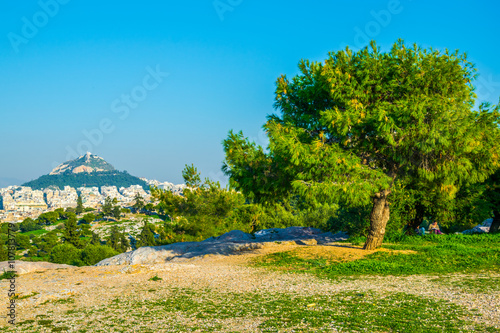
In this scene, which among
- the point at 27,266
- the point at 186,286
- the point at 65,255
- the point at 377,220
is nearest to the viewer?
the point at 186,286

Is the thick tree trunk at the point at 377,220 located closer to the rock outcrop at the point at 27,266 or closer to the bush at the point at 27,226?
the rock outcrop at the point at 27,266

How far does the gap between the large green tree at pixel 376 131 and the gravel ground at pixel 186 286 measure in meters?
3.57

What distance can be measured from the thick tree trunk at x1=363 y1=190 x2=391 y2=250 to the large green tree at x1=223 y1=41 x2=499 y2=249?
262 mm

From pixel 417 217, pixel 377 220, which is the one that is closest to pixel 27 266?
pixel 377 220

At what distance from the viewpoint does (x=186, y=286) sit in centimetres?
1156

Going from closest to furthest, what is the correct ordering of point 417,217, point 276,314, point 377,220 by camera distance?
point 276,314, point 377,220, point 417,217

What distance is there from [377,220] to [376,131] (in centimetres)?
454

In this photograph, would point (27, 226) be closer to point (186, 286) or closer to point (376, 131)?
point (186, 286)

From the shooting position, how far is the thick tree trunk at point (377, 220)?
16531mm

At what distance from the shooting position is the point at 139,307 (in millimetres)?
8953

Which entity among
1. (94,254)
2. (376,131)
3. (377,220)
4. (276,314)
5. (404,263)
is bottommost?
(94,254)

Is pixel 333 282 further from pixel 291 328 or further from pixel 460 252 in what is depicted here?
pixel 460 252

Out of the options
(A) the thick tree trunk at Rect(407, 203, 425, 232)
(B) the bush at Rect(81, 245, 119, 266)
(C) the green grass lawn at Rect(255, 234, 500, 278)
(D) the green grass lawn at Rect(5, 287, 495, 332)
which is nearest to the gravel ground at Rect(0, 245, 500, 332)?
(D) the green grass lawn at Rect(5, 287, 495, 332)

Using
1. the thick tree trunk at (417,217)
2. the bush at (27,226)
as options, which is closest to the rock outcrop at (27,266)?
the thick tree trunk at (417,217)
